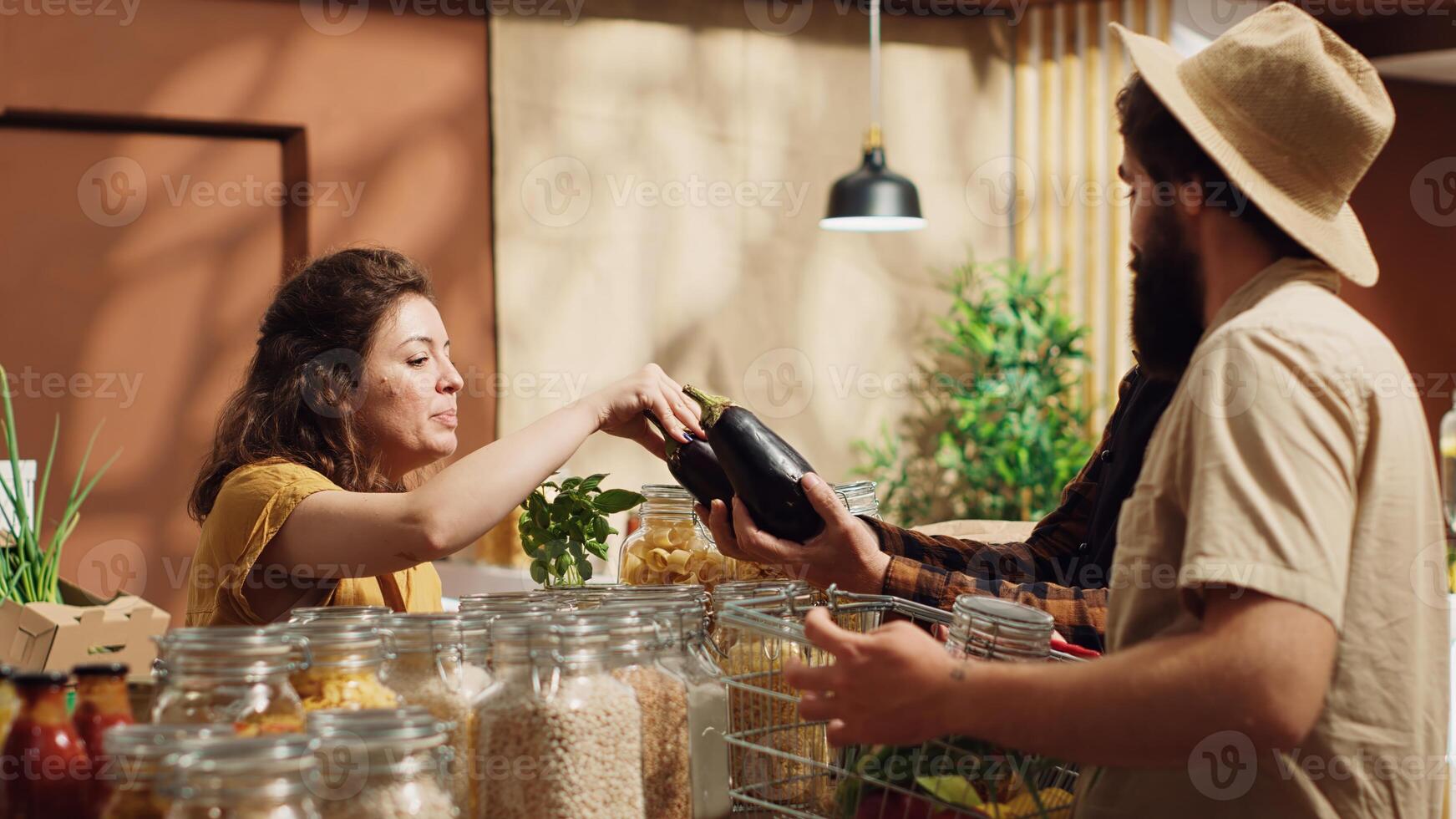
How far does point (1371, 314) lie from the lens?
571cm

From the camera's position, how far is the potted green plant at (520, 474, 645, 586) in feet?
4.95

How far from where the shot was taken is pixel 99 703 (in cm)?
90

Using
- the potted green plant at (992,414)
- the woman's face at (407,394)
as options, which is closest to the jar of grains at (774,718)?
the woman's face at (407,394)

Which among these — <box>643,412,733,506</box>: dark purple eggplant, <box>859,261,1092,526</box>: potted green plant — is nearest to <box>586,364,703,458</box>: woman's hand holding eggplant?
<box>643,412,733,506</box>: dark purple eggplant

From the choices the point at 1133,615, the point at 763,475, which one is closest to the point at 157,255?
the point at 763,475

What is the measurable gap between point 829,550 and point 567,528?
0.32m

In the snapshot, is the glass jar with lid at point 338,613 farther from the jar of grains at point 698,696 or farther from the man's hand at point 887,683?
the man's hand at point 887,683

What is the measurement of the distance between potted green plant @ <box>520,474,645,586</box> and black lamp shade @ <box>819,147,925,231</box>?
2854 mm

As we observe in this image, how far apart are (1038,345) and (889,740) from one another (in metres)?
4.63

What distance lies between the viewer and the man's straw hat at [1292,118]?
0.96 m

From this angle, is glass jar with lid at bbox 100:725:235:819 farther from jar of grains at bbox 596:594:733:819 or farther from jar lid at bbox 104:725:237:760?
jar of grains at bbox 596:594:733:819

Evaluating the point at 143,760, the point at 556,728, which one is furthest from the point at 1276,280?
the point at 143,760

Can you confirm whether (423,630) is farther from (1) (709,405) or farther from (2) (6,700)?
(1) (709,405)

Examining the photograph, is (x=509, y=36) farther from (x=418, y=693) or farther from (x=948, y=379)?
(x=418, y=693)
